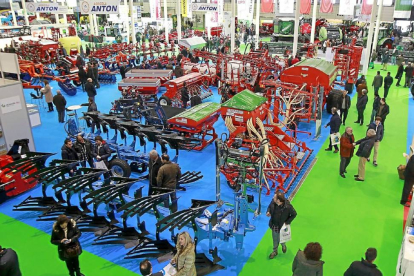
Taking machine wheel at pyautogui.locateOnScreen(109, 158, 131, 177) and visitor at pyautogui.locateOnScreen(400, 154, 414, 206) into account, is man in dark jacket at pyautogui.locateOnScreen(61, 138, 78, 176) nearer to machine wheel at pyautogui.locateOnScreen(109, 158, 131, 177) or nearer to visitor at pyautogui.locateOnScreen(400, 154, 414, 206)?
machine wheel at pyautogui.locateOnScreen(109, 158, 131, 177)

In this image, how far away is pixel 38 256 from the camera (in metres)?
6.29

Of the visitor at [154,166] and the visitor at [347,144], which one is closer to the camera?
the visitor at [154,166]

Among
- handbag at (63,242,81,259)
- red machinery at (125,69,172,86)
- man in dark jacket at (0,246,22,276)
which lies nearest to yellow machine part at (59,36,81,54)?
red machinery at (125,69,172,86)

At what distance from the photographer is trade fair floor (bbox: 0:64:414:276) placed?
5.97 m

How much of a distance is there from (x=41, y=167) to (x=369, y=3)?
18877 millimetres

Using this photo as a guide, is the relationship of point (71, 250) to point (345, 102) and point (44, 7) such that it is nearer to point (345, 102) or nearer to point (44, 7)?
point (345, 102)

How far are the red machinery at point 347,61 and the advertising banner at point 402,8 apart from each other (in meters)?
6.79

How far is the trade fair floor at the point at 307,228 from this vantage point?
5.97 meters

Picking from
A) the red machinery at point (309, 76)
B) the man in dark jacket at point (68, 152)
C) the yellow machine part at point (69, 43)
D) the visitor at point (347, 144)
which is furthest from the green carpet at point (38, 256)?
the yellow machine part at point (69, 43)

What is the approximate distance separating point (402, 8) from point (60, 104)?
2091 cm

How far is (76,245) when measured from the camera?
5.20 m

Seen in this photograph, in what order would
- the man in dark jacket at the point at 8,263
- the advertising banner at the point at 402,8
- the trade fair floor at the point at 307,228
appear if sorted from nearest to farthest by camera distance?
the man in dark jacket at the point at 8,263 < the trade fair floor at the point at 307,228 < the advertising banner at the point at 402,8

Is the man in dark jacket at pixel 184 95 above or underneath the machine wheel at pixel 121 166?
above

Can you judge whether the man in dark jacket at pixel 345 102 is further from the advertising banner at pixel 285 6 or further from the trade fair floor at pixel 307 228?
the advertising banner at pixel 285 6
